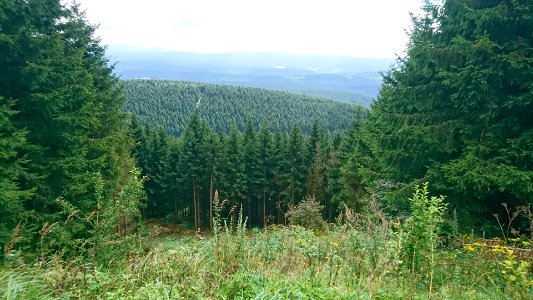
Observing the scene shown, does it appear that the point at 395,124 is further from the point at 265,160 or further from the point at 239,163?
the point at 265,160

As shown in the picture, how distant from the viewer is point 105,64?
18234mm

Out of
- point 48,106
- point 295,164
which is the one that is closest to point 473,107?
point 48,106

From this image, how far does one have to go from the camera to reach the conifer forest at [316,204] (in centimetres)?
387

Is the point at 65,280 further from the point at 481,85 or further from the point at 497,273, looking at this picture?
the point at 481,85

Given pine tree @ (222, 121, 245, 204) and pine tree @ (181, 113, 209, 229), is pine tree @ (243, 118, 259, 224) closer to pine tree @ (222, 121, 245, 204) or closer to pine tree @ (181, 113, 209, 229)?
pine tree @ (222, 121, 245, 204)

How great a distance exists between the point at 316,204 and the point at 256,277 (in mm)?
16122

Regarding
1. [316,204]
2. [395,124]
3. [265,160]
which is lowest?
[265,160]

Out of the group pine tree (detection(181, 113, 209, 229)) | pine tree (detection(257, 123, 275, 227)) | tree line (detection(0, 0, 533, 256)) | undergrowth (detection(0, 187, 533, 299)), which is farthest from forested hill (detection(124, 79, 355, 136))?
undergrowth (detection(0, 187, 533, 299))

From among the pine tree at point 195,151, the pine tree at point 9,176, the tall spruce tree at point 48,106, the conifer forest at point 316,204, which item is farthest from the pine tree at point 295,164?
the pine tree at point 9,176

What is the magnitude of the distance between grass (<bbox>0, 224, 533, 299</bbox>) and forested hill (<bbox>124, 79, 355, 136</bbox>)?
447 ft

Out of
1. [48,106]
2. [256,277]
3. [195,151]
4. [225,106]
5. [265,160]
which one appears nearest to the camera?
[256,277]

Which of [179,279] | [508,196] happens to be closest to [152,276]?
[179,279]

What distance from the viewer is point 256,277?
3.82 metres

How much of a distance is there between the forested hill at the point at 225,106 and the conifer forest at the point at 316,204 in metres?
127
